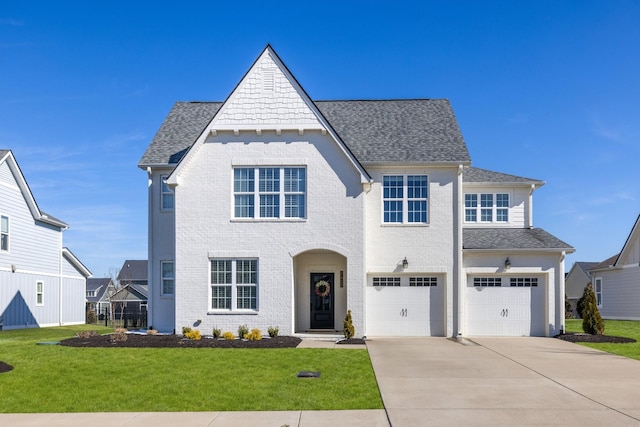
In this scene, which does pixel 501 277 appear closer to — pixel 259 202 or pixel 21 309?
pixel 259 202

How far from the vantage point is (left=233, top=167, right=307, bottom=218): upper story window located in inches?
929

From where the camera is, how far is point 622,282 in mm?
39469

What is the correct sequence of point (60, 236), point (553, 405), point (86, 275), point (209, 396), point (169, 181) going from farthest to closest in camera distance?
point (86, 275)
point (60, 236)
point (169, 181)
point (209, 396)
point (553, 405)

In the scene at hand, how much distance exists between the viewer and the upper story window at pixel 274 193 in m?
23.6

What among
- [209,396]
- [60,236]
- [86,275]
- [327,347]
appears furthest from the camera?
[86,275]

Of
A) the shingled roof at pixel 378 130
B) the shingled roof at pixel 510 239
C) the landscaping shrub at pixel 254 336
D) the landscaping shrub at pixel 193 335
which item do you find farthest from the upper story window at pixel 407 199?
the landscaping shrub at pixel 193 335

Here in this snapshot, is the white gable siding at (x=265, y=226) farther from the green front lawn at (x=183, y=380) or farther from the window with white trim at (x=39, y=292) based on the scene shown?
the window with white trim at (x=39, y=292)

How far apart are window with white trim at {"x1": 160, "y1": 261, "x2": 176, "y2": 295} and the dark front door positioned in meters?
5.66

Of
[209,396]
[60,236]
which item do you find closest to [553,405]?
[209,396]

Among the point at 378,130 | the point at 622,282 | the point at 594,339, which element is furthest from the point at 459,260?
the point at 622,282

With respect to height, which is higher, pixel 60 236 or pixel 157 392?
pixel 60 236

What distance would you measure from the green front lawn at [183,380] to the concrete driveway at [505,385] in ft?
2.66

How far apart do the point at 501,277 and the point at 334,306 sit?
656 cm

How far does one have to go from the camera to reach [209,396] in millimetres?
12016
